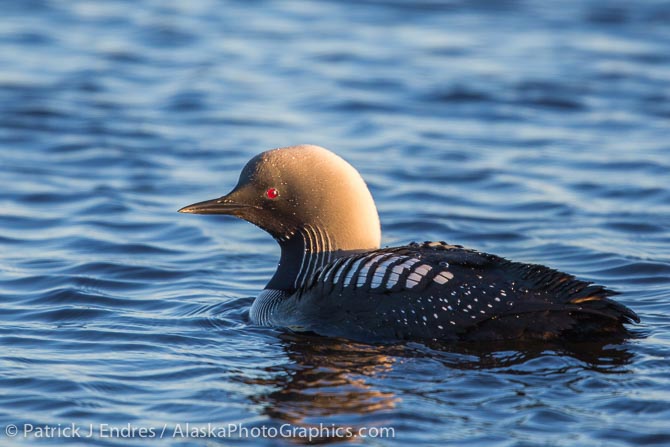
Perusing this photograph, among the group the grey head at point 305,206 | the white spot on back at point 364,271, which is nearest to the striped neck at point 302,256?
the grey head at point 305,206

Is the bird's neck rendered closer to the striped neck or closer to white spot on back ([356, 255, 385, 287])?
the striped neck

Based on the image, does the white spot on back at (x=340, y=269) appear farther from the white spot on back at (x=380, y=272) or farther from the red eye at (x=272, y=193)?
the red eye at (x=272, y=193)

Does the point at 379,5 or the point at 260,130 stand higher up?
the point at 379,5

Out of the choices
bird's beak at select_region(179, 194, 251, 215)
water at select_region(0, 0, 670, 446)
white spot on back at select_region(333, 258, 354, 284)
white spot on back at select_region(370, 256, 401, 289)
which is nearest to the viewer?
water at select_region(0, 0, 670, 446)

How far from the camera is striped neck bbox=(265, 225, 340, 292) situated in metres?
5.97

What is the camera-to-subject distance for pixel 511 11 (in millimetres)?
14992

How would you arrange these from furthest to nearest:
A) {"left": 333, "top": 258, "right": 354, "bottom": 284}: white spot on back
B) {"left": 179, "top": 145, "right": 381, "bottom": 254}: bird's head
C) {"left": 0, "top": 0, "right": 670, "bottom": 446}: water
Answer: {"left": 179, "top": 145, "right": 381, "bottom": 254}: bird's head < {"left": 333, "top": 258, "right": 354, "bottom": 284}: white spot on back < {"left": 0, "top": 0, "right": 670, "bottom": 446}: water

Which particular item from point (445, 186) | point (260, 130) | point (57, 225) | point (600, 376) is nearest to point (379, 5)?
point (260, 130)

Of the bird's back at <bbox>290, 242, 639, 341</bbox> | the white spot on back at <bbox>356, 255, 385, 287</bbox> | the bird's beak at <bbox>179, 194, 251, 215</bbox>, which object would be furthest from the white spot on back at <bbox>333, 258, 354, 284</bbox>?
the bird's beak at <bbox>179, 194, 251, 215</bbox>

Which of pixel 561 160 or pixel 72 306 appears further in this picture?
pixel 561 160

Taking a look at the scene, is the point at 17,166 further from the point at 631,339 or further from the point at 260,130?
the point at 631,339

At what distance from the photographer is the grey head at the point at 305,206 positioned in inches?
232

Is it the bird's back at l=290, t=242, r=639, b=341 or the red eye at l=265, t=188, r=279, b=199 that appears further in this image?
the red eye at l=265, t=188, r=279, b=199

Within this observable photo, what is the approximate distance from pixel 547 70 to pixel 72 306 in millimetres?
7251
